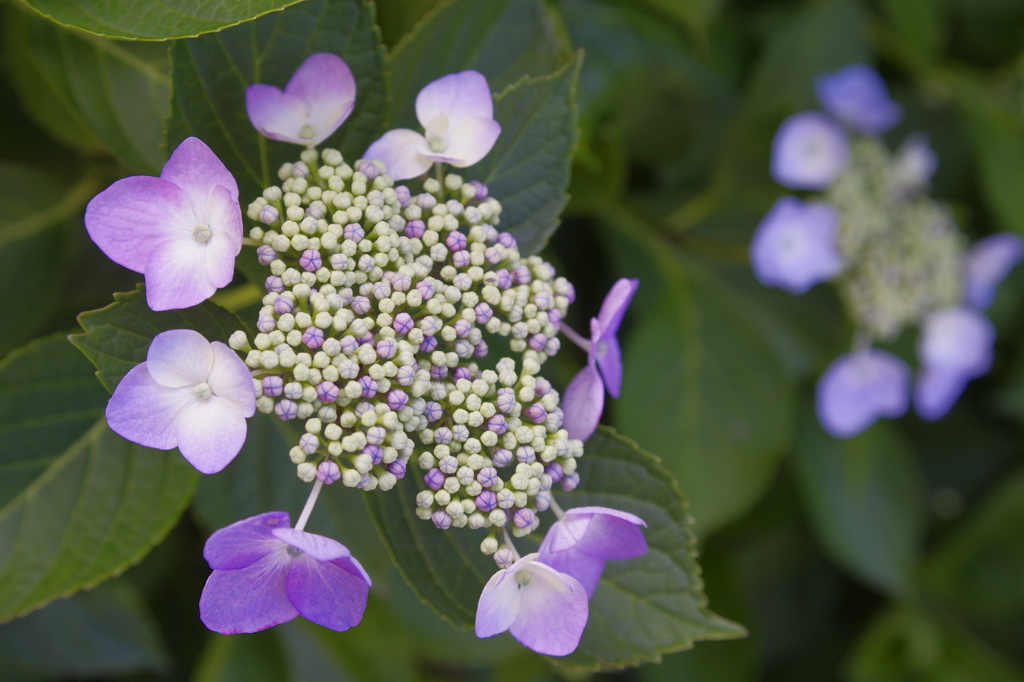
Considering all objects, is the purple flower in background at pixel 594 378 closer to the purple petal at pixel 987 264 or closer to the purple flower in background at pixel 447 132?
the purple flower in background at pixel 447 132

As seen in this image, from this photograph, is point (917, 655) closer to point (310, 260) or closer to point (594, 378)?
point (594, 378)

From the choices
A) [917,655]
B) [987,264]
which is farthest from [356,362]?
[917,655]

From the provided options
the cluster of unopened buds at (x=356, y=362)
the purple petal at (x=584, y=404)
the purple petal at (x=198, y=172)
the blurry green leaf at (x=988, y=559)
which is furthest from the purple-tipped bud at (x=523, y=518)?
the blurry green leaf at (x=988, y=559)

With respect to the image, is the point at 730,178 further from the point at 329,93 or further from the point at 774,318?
the point at 329,93

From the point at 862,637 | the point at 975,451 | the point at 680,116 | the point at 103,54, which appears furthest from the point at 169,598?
the point at 975,451

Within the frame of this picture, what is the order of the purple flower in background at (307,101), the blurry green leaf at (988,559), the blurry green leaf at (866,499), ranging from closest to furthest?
1. the purple flower in background at (307,101)
2. the blurry green leaf at (866,499)
3. the blurry green leaf at (988,559)
